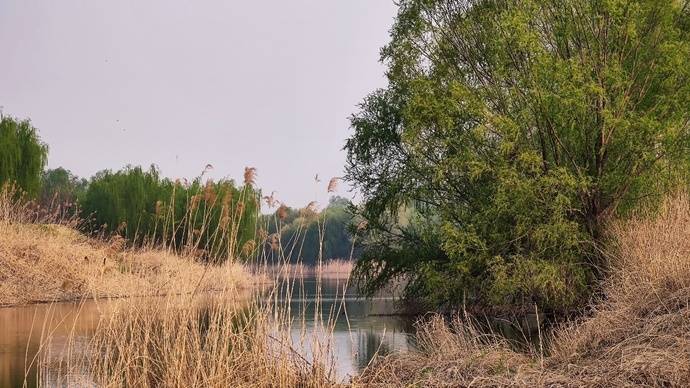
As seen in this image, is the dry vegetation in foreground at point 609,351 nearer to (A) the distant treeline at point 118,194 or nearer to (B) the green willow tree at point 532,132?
(B) the green willow tree at point 532,132

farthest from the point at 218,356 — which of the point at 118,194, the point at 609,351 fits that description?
the point at 118,194

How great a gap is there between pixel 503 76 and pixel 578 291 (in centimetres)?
526

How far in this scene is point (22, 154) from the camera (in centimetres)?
3488

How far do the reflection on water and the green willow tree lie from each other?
247 centimetres

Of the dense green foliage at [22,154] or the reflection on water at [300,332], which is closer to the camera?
the reflection on water at [300,332]

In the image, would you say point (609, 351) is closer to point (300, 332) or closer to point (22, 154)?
point (300, 332)

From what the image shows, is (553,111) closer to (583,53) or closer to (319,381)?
(583,53)

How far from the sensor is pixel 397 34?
72.8 ft

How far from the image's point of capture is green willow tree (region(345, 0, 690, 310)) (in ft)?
61.4

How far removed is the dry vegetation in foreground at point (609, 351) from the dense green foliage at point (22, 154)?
85.8 ft

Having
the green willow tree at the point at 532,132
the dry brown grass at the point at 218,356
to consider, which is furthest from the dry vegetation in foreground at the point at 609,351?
the green willow tree at the point at 532,132

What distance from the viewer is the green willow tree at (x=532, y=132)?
1872 cm

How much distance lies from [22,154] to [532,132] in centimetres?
2258

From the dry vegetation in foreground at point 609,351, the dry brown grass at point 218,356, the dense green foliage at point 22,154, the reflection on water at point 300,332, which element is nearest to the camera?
the dry brown grass at point 218,356
